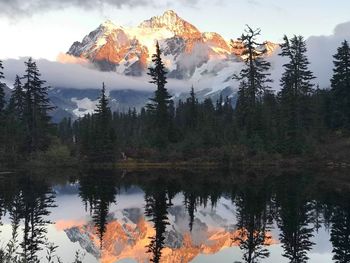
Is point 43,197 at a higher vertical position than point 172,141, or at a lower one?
lower

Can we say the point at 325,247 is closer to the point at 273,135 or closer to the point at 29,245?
the point at 29,245

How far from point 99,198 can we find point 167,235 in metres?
14.5

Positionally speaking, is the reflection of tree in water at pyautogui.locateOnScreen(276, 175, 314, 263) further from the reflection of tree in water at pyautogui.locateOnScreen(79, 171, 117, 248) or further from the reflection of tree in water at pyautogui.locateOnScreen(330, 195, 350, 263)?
the reflection of tree in water at pyautogui.locateOnScreen(79, 171, 117, 248)

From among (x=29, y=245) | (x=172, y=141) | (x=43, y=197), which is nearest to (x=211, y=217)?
(x=29, y=245)

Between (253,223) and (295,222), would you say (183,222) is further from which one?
(295,222)

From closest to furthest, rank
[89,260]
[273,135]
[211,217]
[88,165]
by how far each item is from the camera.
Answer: [89,260], [211,217], [273,135], [88,165]

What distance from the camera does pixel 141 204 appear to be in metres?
33.8

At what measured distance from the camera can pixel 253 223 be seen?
24562 mm

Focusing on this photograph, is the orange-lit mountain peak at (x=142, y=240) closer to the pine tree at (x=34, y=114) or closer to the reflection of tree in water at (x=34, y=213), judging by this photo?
the reflection of tree in water at (x=34, y=213)

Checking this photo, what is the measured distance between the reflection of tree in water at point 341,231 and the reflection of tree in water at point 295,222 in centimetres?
97

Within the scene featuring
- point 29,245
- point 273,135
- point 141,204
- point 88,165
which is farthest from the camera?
point 88,165

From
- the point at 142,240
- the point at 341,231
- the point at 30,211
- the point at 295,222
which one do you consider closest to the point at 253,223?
the point at 295,222

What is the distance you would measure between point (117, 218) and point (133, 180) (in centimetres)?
2285

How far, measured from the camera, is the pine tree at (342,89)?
73.2 m
